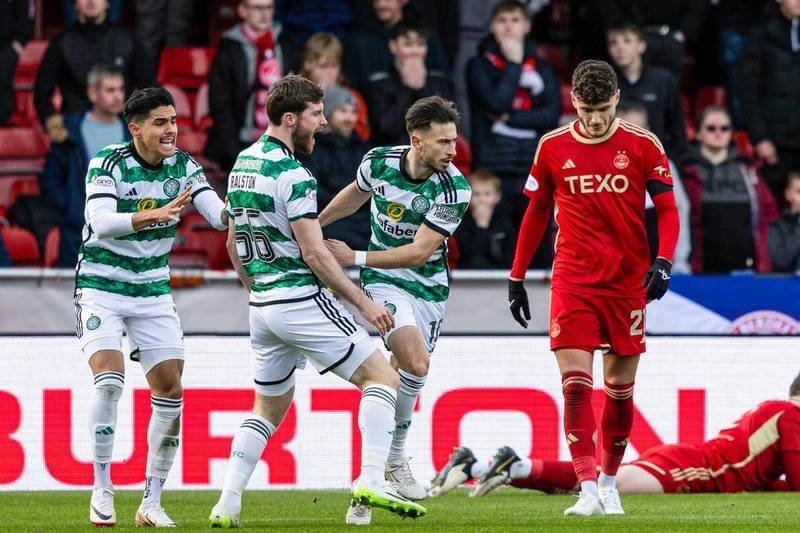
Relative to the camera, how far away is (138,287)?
793 centimetres

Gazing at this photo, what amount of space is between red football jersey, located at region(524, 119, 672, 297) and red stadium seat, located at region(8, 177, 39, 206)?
Answer: 7.29 metres

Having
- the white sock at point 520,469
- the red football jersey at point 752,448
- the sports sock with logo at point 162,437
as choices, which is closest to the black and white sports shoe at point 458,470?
the white sock at point 520,469

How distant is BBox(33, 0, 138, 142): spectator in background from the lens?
13.7 metres

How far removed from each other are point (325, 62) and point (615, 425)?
6.09 meters

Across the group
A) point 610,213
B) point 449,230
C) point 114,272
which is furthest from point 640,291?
point 114,272

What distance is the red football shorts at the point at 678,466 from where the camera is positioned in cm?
988

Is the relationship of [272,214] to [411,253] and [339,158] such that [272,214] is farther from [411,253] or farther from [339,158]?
[339,158]

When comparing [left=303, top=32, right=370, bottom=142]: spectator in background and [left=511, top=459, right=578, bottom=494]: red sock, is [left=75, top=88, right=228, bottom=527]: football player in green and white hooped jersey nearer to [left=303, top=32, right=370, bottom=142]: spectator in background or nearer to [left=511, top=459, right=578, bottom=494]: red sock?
[left=511, top=459, right=578, bottom=494]: red sock

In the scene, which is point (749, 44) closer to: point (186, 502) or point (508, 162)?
point (508, 162)

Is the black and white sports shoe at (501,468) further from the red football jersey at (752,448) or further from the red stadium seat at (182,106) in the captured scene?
the red stadium seat at (182,106)

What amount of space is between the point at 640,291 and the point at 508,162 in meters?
5.67

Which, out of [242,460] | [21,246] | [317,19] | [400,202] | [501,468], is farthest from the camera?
[317,19]

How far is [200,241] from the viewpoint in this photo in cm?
1351

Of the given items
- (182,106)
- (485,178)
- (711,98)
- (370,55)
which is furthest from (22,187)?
(711,98)
